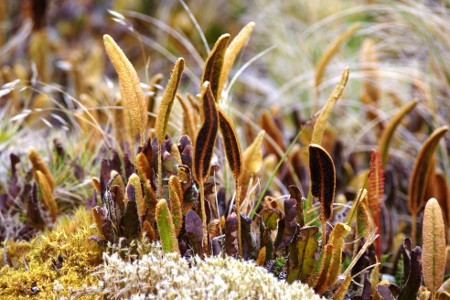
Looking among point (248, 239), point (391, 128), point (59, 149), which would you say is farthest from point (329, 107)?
point (59, 149)

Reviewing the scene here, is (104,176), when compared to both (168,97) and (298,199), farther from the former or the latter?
(298,199)

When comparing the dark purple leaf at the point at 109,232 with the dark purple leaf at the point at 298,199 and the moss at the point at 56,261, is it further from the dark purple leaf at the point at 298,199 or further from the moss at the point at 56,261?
the dark purple leaf at the point at 298,199

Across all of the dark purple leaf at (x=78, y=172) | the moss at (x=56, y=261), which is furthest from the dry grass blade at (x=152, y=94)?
the moss at (x=56, y=261)

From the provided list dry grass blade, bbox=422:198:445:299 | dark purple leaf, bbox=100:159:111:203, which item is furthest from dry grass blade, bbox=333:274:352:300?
dark purple leaf, bbox=100:159:111:203

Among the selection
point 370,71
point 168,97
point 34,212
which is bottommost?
point 34,212

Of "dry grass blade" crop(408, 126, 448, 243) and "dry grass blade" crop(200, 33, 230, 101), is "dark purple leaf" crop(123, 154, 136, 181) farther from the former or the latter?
"dry grass blade" crop(408, 126, 448, 243)

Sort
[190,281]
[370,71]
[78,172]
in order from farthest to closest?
[370,71] < [78,172] < [190,281]
